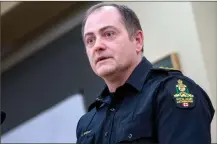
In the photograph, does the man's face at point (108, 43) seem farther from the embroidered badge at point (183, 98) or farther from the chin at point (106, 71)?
the embroidered badge at point (183, 98)

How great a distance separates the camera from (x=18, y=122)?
312 centimetres

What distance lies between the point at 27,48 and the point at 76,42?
548 millimetres

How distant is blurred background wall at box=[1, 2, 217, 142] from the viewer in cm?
206

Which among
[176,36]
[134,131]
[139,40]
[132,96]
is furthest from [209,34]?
[134,131]

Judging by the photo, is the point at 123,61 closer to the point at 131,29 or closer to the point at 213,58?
the point at 131,29

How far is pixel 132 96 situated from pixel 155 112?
4.0 inches

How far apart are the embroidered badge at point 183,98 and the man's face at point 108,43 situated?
0.16 meters

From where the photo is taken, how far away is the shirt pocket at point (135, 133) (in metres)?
0.84

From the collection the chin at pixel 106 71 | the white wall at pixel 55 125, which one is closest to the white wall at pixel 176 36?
the white wall at pixel 55 125

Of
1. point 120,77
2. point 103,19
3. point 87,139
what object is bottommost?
point 87,139

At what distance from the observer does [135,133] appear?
0.85m

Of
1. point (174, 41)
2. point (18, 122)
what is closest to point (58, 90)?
point (18, 122)

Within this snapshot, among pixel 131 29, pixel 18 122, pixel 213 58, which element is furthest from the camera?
pixel 18 122

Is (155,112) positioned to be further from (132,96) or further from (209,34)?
(209,34)
